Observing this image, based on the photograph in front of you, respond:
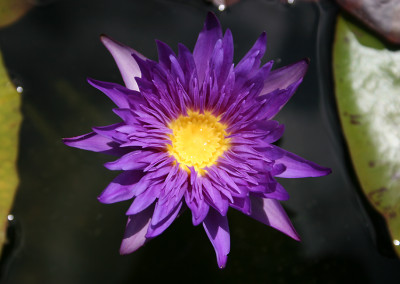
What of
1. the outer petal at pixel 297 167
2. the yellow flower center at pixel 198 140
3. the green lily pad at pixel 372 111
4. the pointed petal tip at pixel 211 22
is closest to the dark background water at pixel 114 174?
the green lily pad at pixel 372 111

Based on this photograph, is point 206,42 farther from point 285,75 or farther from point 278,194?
point 278,194

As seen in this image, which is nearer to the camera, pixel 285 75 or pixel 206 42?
pixel 206 42

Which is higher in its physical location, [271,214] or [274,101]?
[274,101]

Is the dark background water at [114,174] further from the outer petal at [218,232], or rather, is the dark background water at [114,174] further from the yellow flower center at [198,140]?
the outer petal at [218,232]

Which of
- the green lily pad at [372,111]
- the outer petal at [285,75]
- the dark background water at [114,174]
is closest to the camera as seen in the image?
the outer petal at [285,75]

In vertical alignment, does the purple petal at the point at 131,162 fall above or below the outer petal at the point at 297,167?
above

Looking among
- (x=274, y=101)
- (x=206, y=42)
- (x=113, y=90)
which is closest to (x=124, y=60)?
(x=113, y=90)

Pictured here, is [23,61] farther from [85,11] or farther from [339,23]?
[339,23]
